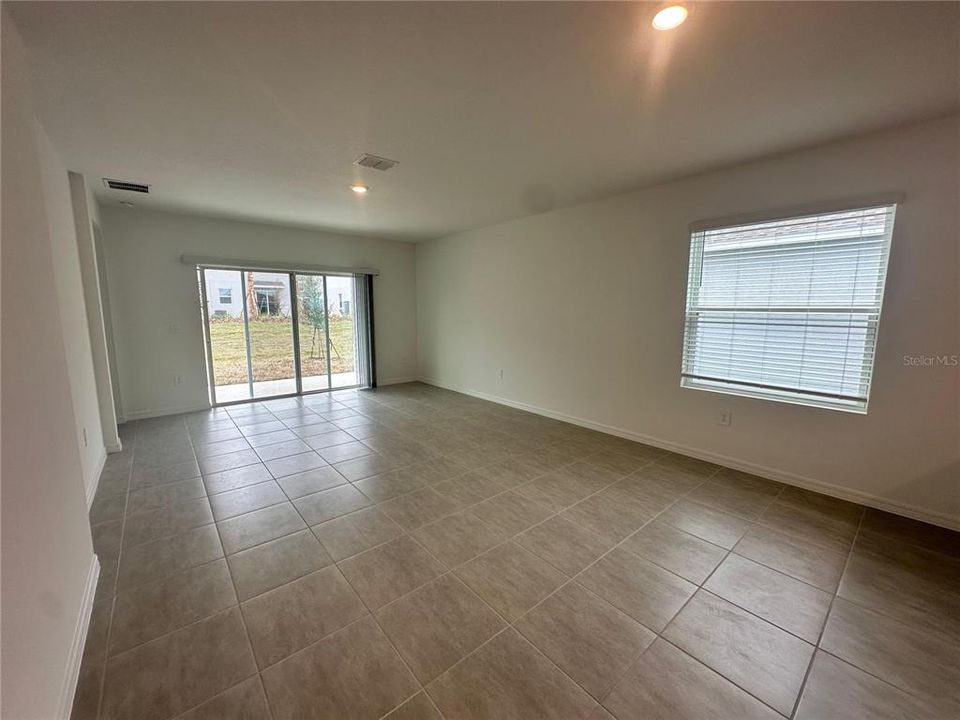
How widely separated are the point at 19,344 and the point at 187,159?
229cm

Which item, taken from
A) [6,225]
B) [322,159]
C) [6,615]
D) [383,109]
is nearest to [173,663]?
[6,615]

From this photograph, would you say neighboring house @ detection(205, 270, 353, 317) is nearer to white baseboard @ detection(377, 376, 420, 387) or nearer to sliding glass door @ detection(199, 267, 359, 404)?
sliding glass door @ detection(199, 267, 359, 404)

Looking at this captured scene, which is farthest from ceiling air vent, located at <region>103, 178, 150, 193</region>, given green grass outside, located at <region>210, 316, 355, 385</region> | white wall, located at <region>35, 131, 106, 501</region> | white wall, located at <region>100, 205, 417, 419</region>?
green grass outside, located at <region>210, 316, 355, 385</region>

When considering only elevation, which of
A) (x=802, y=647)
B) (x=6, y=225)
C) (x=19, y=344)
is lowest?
(x=802, y=647)

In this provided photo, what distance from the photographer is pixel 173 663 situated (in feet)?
4.80

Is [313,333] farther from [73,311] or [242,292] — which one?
[73,311]

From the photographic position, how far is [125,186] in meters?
3.48

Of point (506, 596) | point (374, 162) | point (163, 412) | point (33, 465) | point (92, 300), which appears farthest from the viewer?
point (163, 412)

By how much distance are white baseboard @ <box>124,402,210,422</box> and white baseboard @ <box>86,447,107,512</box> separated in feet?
4.09

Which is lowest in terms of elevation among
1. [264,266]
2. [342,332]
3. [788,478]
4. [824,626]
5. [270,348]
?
[824,626]

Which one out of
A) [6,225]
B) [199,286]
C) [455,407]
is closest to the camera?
[6,225]

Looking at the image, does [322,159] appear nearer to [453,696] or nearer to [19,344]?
[19,344]

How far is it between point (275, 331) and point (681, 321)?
515 centimetres

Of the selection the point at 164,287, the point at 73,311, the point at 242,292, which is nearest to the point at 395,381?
the point at 242,292
